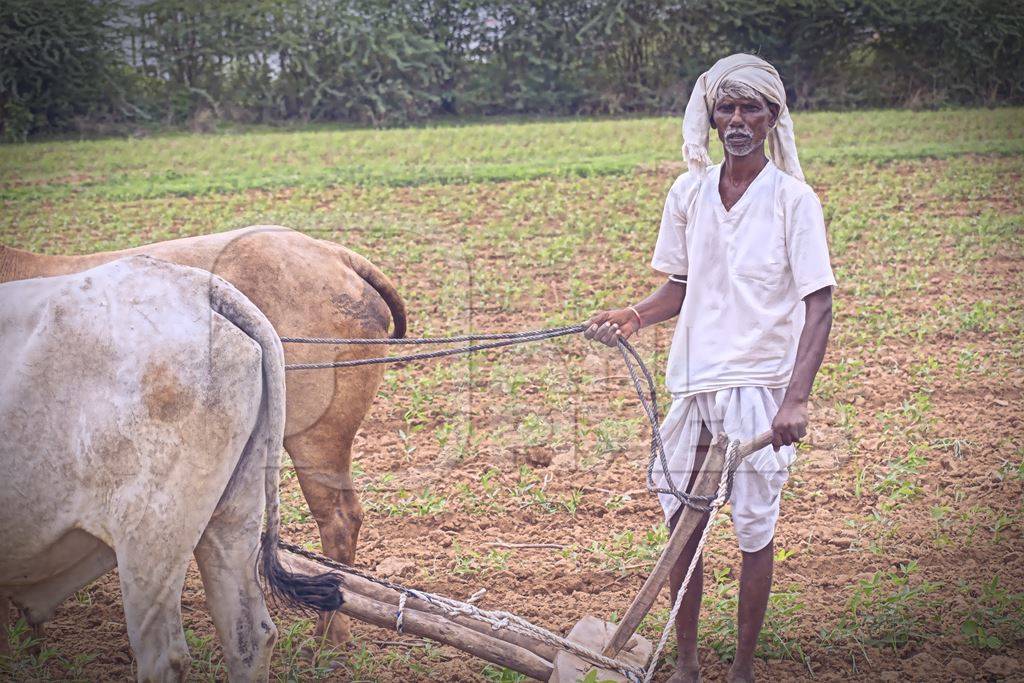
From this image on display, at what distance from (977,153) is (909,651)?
11.9m

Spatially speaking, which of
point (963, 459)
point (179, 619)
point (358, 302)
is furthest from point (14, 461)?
point (963, 459)

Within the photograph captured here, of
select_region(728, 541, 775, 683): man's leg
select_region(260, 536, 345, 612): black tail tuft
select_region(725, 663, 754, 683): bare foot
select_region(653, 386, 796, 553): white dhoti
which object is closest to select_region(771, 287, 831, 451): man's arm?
select_region(653, 386, 796, 553): white dhoti

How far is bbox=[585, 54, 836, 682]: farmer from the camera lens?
3.19m

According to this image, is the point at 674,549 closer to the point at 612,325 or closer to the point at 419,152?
the point at 612,325

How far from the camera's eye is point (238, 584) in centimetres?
301

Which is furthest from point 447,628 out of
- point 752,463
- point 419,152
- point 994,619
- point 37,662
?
point 419,152

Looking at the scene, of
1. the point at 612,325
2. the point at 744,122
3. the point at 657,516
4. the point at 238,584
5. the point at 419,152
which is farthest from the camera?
the point at 419,152

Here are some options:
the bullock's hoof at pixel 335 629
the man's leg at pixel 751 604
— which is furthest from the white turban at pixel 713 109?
the bullock's hoof at pixel 335 629

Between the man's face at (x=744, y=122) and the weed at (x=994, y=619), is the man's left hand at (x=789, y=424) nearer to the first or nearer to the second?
the man's face at (x=744, y=122)

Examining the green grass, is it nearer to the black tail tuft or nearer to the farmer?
the farmer

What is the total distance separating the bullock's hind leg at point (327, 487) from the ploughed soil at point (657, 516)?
375mm

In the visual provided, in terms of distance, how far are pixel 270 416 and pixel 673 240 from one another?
1583 millimetres

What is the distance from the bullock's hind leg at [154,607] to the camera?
2.84m

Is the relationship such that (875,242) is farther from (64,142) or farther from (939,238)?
(64,142)
